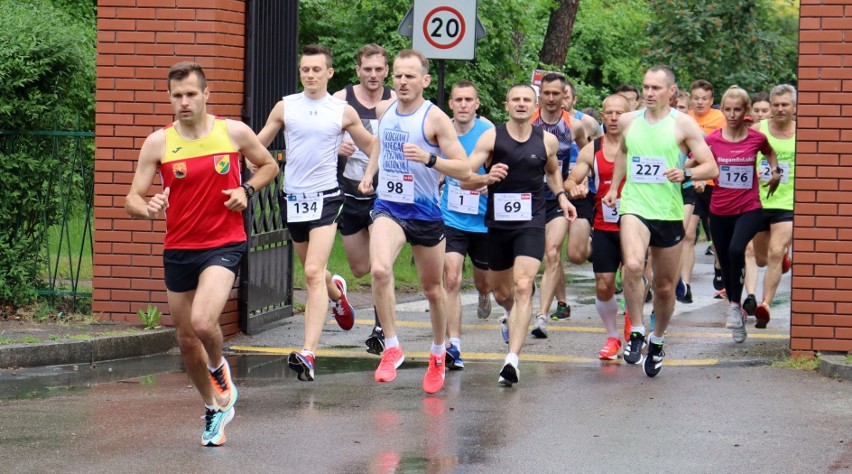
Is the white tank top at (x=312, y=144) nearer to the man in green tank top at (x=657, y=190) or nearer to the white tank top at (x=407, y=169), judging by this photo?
the white tank top at (x=407, y=169)

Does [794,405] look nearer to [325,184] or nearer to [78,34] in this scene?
[325,184]

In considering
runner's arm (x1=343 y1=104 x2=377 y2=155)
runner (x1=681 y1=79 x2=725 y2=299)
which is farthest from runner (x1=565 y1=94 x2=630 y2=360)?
runner (x1=681 y1=79 x2=725 y2=299)

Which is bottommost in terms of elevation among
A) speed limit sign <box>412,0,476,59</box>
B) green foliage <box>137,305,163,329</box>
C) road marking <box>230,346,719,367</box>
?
road marking <box>230,346,719,367</box>

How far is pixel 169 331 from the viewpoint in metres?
11.0

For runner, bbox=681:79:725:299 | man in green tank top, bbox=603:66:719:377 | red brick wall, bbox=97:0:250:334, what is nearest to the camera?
man in green tank top, bbox=603:66:719:377

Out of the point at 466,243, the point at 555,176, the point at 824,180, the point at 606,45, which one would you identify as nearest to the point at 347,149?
the point at 466,243

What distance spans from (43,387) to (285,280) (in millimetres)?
3634

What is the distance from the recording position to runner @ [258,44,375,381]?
31.9 ft

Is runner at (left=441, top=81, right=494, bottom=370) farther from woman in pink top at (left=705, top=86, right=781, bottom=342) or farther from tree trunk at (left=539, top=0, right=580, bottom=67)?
tree trunk at (left=539, top=0, right=580, bottom=67)

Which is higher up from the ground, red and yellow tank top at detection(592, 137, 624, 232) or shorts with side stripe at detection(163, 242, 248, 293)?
red and yellow tank top at detection(592, 137, 624, 232)

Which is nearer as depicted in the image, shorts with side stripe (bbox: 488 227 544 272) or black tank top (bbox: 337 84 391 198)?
shorts with side stripe (bbox: 488 227 544 272)

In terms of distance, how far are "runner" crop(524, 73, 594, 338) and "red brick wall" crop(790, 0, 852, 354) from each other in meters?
2.27

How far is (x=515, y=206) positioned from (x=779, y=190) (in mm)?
3686

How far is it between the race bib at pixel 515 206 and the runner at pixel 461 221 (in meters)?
0.29
